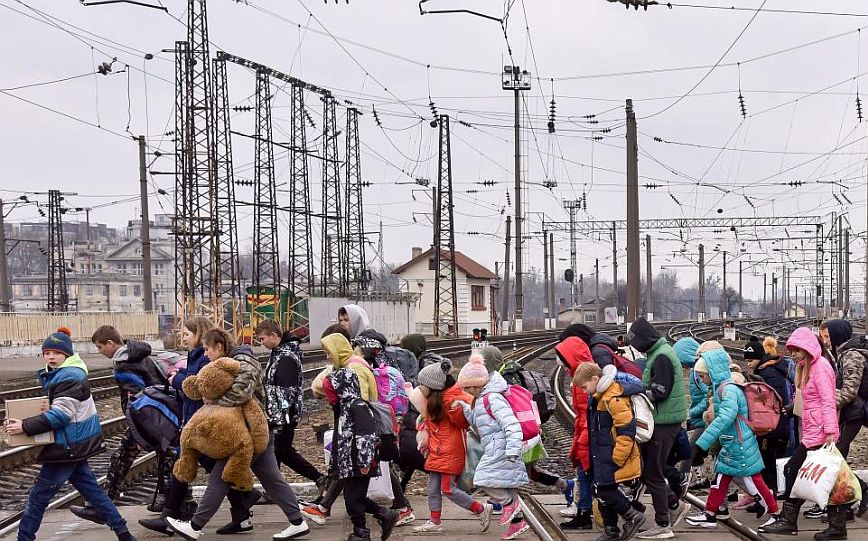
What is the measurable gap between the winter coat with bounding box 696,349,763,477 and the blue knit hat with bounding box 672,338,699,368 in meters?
0.83

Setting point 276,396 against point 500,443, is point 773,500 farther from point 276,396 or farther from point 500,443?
point 276,396

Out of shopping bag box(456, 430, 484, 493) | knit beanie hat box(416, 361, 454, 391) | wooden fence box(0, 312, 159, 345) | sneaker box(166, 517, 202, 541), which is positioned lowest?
wooden fence box(0, 312, 159, 345)

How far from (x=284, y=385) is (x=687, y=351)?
365 cm

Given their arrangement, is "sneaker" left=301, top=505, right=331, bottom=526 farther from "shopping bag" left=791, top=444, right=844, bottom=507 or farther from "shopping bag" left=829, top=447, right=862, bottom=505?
"shopping bag" left=829, top=447, right=862, bottom=505

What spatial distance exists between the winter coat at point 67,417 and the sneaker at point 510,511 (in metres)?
3.14

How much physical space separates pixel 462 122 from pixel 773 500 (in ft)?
153

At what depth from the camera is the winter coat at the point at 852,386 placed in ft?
27.8

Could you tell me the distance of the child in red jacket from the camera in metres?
8.12

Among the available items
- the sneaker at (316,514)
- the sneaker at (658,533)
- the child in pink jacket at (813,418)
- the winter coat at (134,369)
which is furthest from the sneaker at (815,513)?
the winter coat at (134,369)

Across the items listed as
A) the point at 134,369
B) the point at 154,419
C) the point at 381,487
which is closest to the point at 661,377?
the point at 381,487

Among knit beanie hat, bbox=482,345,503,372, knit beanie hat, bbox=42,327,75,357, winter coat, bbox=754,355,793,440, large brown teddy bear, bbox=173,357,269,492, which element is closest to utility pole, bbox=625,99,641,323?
winter coat, bbox=754,355,793,440

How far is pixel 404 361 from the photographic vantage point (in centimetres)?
970

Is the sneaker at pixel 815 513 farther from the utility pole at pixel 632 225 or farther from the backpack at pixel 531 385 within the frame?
the utility pole at pixel 632 225

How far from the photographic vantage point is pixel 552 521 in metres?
8.95
